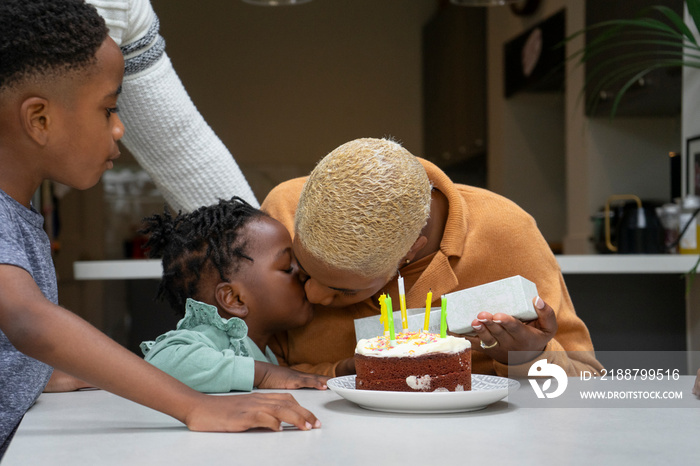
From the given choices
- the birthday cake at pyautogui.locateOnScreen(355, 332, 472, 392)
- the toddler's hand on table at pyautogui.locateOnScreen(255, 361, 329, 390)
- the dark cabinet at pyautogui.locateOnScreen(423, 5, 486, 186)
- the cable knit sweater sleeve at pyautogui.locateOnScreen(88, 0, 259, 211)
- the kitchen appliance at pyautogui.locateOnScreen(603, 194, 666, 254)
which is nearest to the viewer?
the birthday cake at pyautogui.locateOnScreen(355, 332, 472, 392)

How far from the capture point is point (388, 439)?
78 centimetres

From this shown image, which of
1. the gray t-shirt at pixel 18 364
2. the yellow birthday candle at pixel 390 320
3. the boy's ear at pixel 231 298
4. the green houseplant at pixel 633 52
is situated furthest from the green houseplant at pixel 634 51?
the gray t-shirt at pixel 18 364

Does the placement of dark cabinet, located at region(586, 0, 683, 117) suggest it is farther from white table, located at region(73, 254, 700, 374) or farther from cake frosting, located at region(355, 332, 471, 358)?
cake frosting, located at region(355, 332, 471, 358)

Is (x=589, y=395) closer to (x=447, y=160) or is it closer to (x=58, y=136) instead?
(x=58, y=136)

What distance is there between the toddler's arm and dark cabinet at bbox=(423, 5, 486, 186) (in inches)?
190

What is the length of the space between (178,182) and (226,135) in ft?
16.0

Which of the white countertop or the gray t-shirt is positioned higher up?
the gray t-shirt

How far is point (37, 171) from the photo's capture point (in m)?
1.04

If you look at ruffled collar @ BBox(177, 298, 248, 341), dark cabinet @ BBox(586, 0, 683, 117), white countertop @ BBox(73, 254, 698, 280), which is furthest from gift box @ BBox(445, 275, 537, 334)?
dark cabinet @ BBox(586, 0, 683, 117)

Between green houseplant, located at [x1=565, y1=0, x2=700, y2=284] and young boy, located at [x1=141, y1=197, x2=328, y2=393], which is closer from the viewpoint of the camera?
young boy, located at [x1=141, y1=197, x2=328, y2=393]

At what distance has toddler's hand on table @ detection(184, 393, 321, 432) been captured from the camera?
2.71 ft

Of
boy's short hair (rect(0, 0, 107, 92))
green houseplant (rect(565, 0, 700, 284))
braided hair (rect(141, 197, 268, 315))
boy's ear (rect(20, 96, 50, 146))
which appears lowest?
braided hair (rect(141, 197, 268, 315))

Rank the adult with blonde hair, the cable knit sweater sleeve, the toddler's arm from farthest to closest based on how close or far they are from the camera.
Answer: the cable knit sweater sleeve < the adult with blonde hair < the toddler's arm

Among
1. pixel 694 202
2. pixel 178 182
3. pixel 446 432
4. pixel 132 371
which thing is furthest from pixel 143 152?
pixel 694 202
